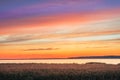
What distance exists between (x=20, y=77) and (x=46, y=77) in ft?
9.88

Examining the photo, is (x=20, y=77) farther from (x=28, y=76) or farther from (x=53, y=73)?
(x=53, y=73)

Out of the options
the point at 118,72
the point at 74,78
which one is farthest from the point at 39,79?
the point at 118,72

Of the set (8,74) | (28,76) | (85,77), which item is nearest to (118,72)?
(85,77)

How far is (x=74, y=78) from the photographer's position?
124ft

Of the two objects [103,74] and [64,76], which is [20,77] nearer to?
[64,76]

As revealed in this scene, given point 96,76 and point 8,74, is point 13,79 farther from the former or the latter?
point 96,76

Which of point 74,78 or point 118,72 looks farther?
point 118,72

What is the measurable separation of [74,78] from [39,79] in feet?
12.5

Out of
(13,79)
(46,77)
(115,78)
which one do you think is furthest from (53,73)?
(115,78)

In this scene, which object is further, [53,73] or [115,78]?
[53,73]

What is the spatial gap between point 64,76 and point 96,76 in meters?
3.50

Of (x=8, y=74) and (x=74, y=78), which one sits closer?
(x=74, y=78)

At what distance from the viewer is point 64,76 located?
38781 mm

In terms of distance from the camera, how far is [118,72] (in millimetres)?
40438
